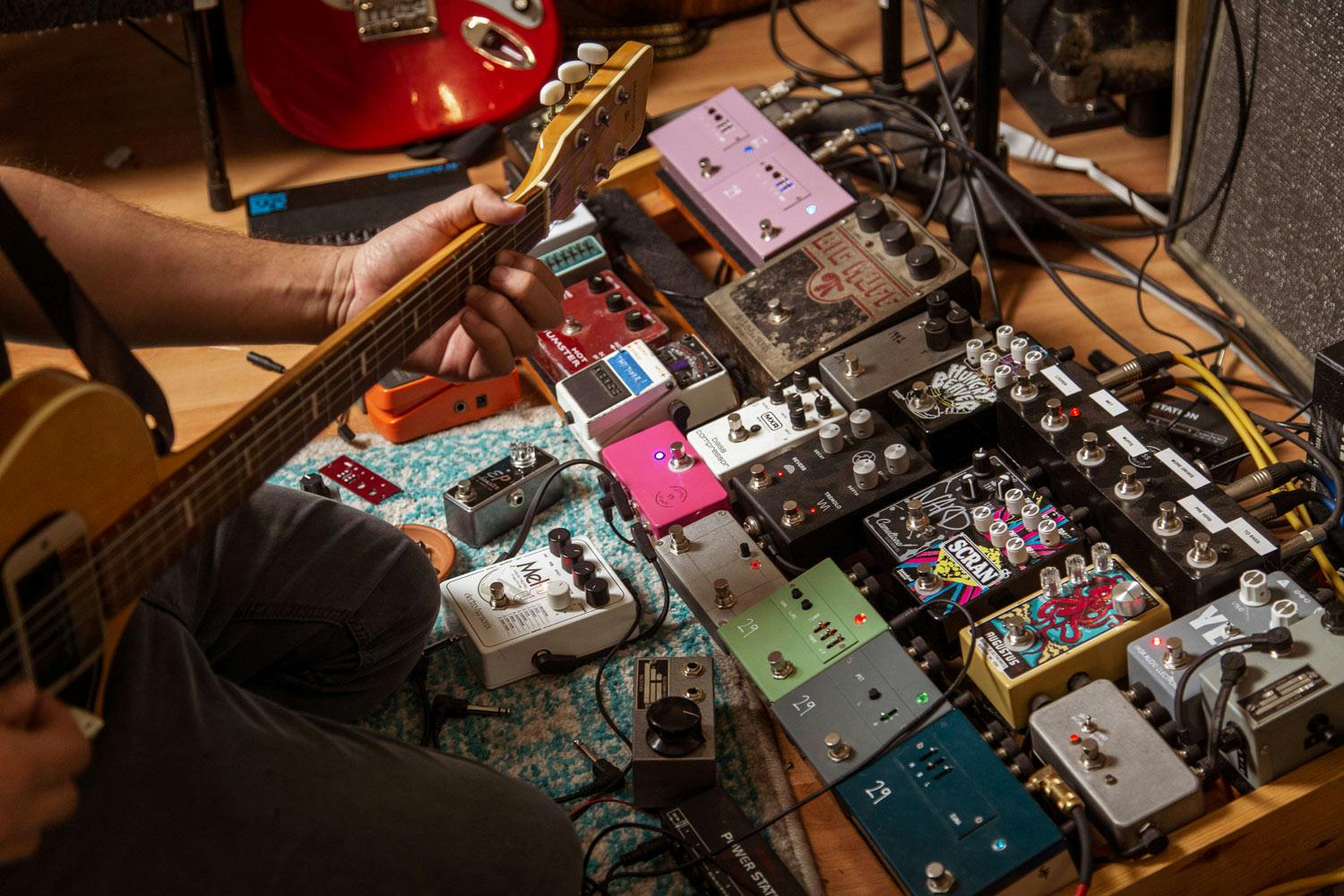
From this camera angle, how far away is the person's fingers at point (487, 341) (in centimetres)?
143

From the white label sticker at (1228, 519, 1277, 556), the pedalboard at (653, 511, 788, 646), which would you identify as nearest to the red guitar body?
the pedalboard at (653, 511, 788, 646)

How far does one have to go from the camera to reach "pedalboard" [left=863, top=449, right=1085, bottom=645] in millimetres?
1544

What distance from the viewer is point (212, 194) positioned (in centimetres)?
248

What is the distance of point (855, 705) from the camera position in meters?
1.49

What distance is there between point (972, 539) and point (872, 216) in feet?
1.85

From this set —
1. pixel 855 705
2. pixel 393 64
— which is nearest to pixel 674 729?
pixel 855 705

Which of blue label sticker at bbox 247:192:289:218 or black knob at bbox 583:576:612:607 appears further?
blue label sticker at bbox 247:192:289:218

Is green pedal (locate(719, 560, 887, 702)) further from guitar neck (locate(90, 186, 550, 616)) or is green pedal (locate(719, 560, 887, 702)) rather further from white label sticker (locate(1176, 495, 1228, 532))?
guitar neck (locate(90, 186, 550, 616))

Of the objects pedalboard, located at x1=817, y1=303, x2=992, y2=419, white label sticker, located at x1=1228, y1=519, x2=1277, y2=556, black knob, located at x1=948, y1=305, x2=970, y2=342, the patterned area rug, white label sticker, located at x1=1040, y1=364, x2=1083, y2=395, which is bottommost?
the patterned area rug

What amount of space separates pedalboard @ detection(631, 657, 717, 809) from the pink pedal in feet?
0.83

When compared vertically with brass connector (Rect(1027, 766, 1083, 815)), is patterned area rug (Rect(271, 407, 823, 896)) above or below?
below

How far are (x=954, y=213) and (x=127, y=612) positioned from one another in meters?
1.43

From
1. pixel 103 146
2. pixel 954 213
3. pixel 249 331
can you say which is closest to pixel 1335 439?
pixel 954 213

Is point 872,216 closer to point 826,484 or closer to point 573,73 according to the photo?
point 826,484
